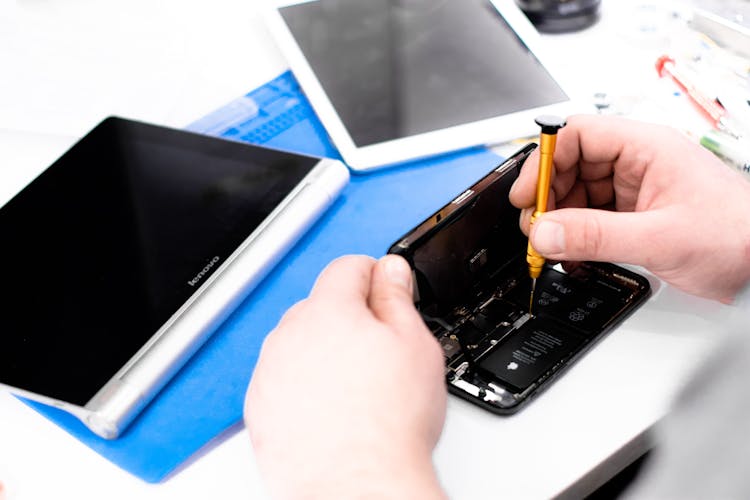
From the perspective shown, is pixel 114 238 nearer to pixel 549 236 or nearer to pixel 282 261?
pixel 282 261

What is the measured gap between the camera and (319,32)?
0.99m

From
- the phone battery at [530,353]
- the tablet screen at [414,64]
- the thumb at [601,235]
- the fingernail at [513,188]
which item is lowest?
the phone battery at [530,353]

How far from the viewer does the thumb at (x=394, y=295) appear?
0.52 m

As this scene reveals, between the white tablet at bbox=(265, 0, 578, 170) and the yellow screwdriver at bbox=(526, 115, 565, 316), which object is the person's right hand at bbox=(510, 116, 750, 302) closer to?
the yellow screwdriver at bbox=(526, 115, 565, 316)

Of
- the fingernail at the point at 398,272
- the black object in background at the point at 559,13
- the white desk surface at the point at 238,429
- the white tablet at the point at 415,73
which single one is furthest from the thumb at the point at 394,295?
the black object in background at the point at 559,13

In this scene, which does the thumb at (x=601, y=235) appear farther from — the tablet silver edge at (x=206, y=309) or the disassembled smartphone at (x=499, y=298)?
the tablet silver edge at (x=206, y=309)

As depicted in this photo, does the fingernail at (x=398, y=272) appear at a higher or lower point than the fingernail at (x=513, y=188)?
higher

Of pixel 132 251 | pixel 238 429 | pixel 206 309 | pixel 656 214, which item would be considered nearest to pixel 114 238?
pixel 132 251

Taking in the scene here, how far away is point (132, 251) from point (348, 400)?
1.08 feet

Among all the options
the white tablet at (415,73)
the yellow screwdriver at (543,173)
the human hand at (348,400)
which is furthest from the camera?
the white tablet at (415,73)

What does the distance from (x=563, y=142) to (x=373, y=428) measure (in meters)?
0.36

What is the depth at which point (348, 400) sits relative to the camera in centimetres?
48

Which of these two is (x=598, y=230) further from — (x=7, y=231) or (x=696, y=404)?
(x=7, y=231)

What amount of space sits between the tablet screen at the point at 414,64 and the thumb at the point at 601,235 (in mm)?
269
